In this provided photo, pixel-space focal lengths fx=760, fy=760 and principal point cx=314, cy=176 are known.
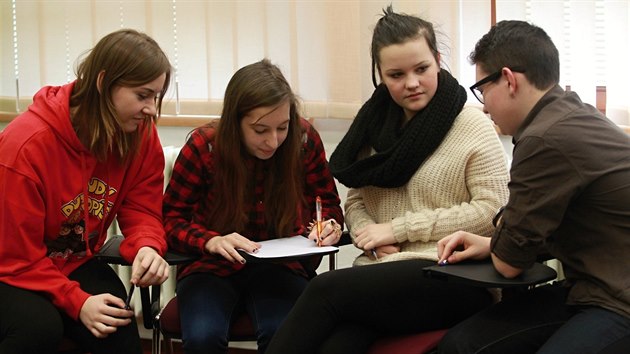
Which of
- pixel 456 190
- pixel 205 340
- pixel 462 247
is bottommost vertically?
pixel 205 340

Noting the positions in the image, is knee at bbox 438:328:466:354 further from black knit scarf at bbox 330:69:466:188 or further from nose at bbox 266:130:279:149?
nose at bbox 266:130:279:149

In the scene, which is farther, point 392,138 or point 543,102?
point 392,138

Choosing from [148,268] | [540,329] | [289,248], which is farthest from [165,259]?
[540,329]

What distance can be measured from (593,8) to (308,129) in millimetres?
974

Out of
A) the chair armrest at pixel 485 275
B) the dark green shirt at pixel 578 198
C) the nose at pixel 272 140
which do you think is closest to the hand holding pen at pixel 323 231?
the nose at pixel 272 140

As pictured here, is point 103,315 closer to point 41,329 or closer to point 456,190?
point 41,329

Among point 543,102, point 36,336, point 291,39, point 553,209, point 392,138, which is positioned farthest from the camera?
point 291,39

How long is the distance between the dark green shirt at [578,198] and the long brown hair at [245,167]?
72 cm

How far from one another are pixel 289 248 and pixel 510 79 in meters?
0.72

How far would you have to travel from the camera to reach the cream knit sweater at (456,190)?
1.91m

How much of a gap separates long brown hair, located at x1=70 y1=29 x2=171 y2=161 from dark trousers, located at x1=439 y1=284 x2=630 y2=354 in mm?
984

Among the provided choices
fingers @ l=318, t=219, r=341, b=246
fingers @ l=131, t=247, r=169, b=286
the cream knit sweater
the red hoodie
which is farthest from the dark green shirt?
the red hoodie

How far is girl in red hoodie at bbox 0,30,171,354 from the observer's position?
183 centimetres

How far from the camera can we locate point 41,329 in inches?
69.4
